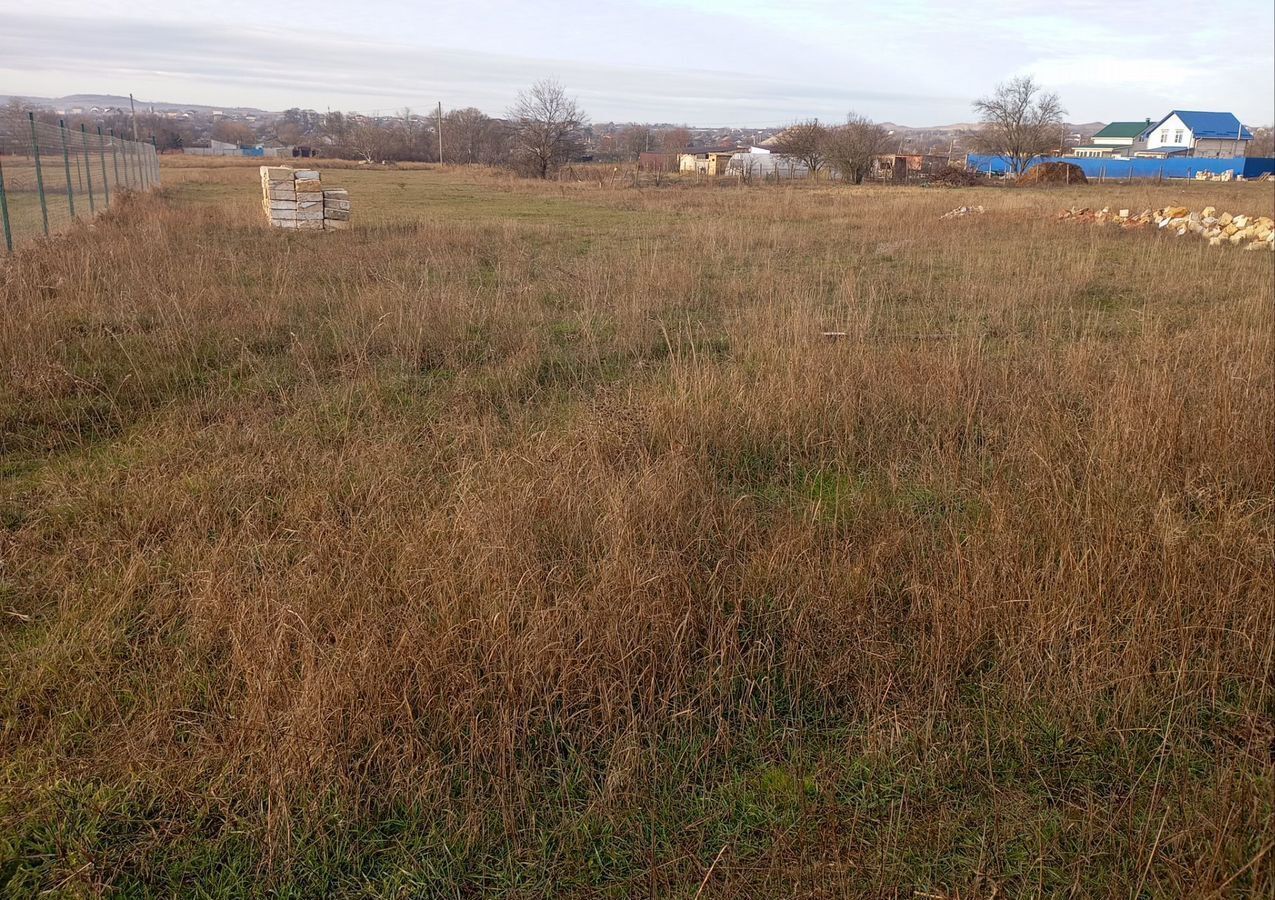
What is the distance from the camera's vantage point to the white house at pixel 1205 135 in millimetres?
83438

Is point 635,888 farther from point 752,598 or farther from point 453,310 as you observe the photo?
point 453,310

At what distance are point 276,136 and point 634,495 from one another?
153 metres

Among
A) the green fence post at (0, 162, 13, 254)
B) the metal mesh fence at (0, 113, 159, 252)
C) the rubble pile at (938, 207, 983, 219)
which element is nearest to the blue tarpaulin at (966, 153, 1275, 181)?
the rubble pile at (938, 207, 983, 219)

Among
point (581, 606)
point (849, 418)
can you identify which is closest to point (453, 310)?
point (849, 418)

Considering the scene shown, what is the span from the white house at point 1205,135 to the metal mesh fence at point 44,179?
94.9m

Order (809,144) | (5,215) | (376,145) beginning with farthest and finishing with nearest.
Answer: (376,145) → (809,144) → (5,215)

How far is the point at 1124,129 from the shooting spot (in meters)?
98.9

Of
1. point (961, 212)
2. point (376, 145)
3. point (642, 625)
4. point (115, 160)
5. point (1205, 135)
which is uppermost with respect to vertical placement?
point (1205, 135)

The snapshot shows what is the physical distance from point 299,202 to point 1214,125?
9789 centimetres

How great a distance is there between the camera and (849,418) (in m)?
5.19

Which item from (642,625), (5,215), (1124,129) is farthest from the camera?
(1124,129)

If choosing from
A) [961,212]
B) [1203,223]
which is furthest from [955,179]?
[1203,223]

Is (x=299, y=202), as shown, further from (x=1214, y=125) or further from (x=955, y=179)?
(x=1214, y=125)

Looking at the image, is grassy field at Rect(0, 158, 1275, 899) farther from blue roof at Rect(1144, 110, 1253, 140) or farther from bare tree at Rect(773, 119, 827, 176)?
blue roof at Rect(1144, 110, 1253, 140)
